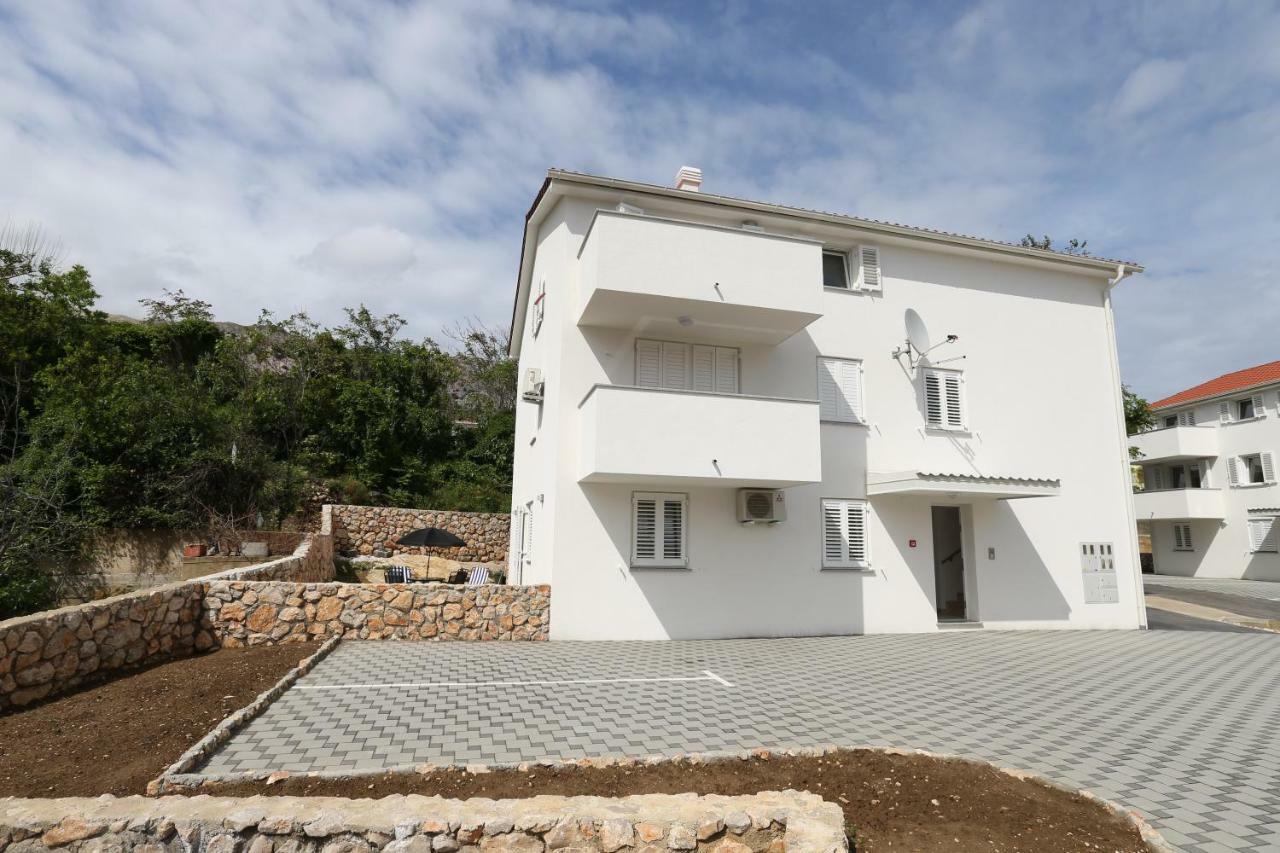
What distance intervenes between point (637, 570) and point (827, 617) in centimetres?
400

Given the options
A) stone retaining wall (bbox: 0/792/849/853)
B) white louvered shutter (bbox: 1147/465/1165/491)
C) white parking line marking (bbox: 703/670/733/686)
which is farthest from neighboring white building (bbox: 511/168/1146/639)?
white louvered shutter (bbox: 1147/465/1165/491)

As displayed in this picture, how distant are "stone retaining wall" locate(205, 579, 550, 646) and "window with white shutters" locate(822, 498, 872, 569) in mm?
5655

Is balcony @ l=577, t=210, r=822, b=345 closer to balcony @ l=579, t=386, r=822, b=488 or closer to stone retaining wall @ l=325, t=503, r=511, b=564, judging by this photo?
balcony @ l=579, t=386, r=822, b=488

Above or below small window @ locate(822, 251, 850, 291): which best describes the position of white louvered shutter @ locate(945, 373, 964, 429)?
below

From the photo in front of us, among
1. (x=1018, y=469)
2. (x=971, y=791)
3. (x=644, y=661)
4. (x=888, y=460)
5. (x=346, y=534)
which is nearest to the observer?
(x=971, y=791)

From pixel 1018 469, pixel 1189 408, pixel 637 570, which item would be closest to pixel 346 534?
pixel 637 570

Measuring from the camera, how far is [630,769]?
17.9 feet

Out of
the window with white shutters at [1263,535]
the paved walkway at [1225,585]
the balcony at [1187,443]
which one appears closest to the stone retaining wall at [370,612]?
the paved walkway at [1225,585]

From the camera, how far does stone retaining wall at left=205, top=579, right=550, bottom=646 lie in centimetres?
1055

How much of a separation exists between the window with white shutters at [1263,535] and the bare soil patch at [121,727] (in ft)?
125

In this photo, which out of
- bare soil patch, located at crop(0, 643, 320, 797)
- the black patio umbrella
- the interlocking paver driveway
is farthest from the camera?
the black patio umbrella

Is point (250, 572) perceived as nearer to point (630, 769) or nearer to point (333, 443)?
point (630, 769)

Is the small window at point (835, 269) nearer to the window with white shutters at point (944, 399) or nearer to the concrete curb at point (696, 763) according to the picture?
the window with white shutters at point (944, 399)

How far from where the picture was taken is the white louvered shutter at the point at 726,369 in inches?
537
